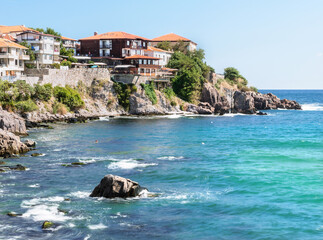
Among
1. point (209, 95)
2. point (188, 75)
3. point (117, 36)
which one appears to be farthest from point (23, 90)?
point (209, 95)

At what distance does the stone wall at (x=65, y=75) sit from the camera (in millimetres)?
94500

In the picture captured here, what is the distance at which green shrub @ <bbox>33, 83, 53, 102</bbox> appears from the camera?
89.3m

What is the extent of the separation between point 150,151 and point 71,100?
40.8m

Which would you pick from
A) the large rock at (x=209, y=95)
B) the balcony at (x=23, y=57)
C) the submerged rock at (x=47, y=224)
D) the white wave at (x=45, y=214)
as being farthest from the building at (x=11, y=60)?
the submerged rock at (x=47, y=224)

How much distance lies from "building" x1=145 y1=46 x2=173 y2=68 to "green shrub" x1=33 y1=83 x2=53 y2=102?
48158 mm

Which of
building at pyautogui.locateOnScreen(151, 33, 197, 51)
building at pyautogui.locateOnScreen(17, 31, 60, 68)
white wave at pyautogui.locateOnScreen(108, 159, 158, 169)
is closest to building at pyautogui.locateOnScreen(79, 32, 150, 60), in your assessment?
building at pyautogui.locateOnScreen(17, 31, 60, 68)

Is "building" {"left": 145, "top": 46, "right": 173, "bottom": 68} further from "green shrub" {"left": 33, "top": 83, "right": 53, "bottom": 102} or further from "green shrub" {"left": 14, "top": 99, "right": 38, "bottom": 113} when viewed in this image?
"green shrub" {"left": 14, "top": 99, "right": 38, "bottom": 113}

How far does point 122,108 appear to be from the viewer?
111 meters

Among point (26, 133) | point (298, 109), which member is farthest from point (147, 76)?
point (298, 109)

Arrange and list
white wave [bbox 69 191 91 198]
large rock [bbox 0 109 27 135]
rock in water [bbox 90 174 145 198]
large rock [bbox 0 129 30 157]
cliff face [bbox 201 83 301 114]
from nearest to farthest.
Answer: rock in water [bbox 90 174 145 198] < white wave [bbox 69 191 91 198] < large rock [bbox 0 129 30 157] < large rock [bbox 0 109 27 135] < cliff face [bbox 201 83 301 114]

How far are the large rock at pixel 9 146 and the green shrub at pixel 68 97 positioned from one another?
1561 inches

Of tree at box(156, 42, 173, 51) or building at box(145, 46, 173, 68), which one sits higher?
tree at box(156, 42, 173, 51)

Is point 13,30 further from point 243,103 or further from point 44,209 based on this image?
point 44,209

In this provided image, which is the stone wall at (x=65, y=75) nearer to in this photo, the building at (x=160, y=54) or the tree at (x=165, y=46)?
the building at (x=160, y=54)
